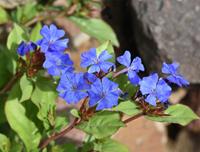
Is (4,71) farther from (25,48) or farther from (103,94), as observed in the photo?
(103,94)

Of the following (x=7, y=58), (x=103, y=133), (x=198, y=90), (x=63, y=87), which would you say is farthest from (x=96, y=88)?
(x=198, y=90)

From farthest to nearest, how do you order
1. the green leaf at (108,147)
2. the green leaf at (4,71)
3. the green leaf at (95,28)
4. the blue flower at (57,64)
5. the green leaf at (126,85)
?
the green leaf at (95,28)
the green leaf at (4,71)
the green leaf at (108,147)
the green leaf at (126,85)
the blue flower at (57,64)

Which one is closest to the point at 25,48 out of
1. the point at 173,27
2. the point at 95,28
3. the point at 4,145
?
the point at 4,145

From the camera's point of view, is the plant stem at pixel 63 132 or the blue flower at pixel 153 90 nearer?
the blue flower at pixel 153 90

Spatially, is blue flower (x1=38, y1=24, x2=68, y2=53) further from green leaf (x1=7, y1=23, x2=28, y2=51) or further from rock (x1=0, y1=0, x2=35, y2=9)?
rock (x1=0, y1=0, x2=35, y2=9)

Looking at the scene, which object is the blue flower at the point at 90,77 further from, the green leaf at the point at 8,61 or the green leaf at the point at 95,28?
the green leaf at the point at 95,28

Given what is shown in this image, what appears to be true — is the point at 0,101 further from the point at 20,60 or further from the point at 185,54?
the point at 185,54

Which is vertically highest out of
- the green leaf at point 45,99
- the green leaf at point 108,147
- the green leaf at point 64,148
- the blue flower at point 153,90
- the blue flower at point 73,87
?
the blue flower at point 73,87

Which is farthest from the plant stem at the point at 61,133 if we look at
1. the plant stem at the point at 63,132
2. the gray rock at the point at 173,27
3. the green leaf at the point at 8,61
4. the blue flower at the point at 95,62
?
the gray rock at the point at 173,27
